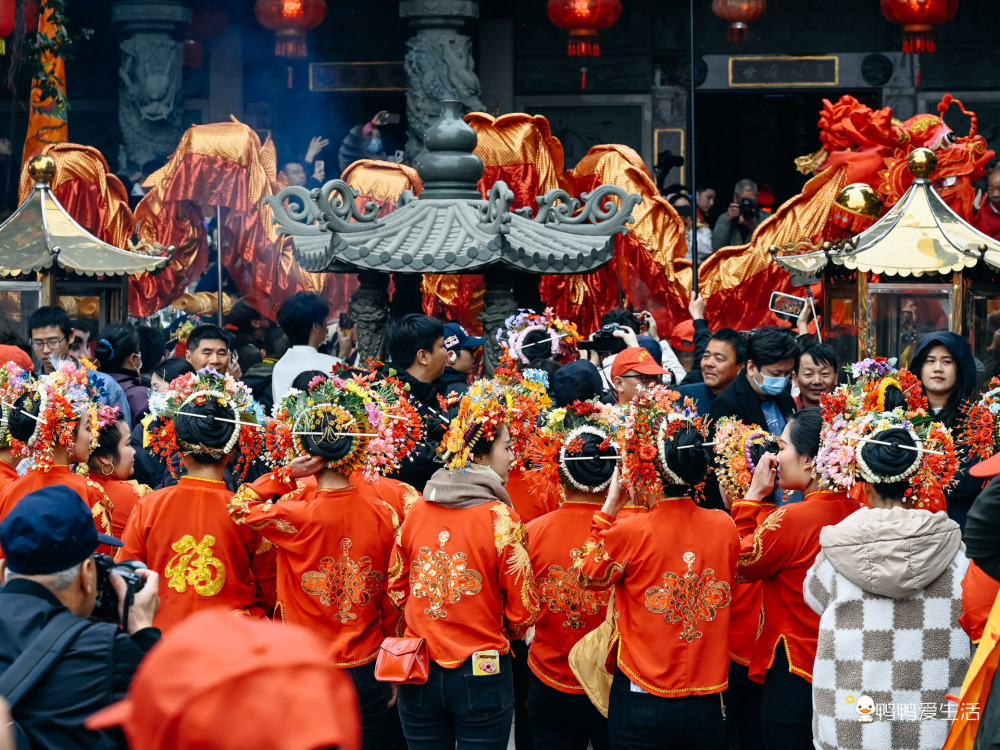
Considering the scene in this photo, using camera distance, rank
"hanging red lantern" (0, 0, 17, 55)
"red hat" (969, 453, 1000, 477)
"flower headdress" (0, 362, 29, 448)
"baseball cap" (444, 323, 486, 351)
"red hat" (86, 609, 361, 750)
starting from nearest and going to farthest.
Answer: "red hat" (86, 609, 361, 750) → "red hat" (969, 453, 1000, 477) → "flower headdress" (0, 362, 29, 448) → "baseball cap" (444, 323, 486, 351) → "hanging red lantern" (0, 0, 17, 55)

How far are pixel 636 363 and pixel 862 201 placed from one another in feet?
9.21

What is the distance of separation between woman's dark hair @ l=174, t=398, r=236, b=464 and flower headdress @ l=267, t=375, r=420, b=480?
14 cm

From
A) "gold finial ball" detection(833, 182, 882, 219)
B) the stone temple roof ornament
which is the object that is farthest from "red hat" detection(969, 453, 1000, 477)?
"gold finial ball" detection(833, 182, 882, 219)

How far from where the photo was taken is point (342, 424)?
4.27m

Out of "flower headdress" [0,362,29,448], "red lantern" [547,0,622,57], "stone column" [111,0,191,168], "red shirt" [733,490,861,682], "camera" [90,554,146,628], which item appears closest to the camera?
"camera" [90,554,146,628]

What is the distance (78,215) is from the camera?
8.58 m

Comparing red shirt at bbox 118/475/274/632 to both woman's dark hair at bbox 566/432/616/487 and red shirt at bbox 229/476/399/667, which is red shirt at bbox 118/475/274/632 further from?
woman's dark hair at bbox 566/432/616/487

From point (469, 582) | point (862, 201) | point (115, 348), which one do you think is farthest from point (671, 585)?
point (862, 201)

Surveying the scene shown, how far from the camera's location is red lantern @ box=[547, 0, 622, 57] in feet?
35.8

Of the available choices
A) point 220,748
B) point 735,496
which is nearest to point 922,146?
point 735,496

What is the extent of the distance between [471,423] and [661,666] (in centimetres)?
90

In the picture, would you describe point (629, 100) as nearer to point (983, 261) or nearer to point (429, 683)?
point (983, 261)

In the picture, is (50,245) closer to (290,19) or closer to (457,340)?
(457,340)

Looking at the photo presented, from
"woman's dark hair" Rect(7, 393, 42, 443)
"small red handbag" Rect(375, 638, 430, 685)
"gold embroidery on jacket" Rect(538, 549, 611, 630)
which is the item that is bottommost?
"small red handbag" Rect(375, 638, 430, 685)
